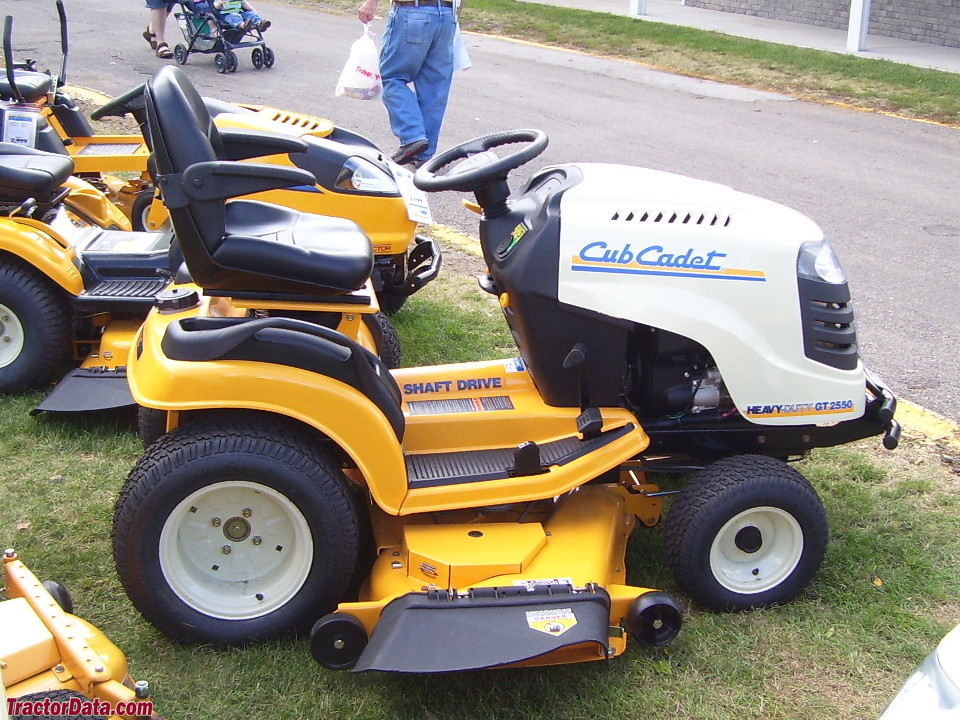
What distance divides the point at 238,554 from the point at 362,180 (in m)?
2.15

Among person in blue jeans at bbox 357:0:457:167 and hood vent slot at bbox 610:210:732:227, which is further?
person in blue jeans at bbox 357:0:457:167

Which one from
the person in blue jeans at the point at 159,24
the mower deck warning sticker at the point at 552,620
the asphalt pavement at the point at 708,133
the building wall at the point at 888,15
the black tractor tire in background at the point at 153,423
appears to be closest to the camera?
the mower deck warning sticker at the point at 552,620

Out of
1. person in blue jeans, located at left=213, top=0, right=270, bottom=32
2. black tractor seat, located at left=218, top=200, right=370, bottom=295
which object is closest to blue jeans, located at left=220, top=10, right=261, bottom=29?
person in blue jeans, located at left=213, top=0, right=270, bottom=32

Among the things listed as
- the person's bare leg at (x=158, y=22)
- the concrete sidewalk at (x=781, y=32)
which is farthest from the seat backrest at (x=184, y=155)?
the concrete sidewalk at (x=781, y=32)

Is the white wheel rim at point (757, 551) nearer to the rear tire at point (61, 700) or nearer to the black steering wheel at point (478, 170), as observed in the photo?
the black steering wheel at point (478, 170)

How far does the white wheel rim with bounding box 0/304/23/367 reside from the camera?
4.32 metres

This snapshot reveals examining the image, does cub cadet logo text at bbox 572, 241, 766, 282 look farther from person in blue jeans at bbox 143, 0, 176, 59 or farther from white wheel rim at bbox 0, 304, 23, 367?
person in blue jeans at bbox 143, 0, 176, 59

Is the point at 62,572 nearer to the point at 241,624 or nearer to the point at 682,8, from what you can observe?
the point at 241,624

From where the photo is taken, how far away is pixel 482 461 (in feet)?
10.4

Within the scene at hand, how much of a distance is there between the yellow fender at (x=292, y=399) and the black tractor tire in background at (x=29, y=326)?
1.57 m

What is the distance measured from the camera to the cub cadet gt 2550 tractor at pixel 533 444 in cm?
281

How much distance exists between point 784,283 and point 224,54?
→ 9872mm

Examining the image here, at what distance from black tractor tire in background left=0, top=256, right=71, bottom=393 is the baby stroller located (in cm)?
790

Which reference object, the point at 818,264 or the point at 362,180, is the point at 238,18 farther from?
the point at 818,264
